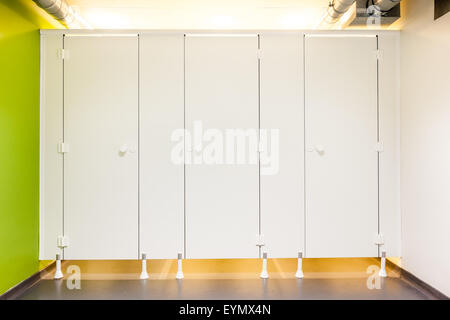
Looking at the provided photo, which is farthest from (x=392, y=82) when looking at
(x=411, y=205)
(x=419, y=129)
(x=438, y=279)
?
(x=438, y=279)

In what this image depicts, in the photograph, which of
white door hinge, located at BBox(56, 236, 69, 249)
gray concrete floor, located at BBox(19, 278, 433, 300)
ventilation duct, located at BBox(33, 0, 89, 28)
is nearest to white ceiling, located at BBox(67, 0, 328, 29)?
ventilation duct, located at BBox(33, 0, 89, 28)

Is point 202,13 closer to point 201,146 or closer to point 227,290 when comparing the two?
point 201,146

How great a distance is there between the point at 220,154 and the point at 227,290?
1158mm

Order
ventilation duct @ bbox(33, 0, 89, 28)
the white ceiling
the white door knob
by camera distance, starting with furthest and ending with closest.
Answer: the white ceiling, the white door knob, ventilation duct @ bbox(33, 0, 89, 28)

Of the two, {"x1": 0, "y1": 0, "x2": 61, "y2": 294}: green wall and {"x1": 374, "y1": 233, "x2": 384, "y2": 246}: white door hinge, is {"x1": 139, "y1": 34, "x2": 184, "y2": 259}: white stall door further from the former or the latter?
{"x1": 374, "y1": 233, "x2": 384, "y2": 246}: white door hinge

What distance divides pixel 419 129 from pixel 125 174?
2574 millimetres

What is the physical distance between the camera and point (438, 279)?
2.42m

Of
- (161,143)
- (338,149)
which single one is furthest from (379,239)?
(161,143)

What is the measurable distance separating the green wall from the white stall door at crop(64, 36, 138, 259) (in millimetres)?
267

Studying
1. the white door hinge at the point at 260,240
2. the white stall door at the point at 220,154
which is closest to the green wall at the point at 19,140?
the white stall door at the point at 220,154

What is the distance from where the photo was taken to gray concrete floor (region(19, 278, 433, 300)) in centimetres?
246

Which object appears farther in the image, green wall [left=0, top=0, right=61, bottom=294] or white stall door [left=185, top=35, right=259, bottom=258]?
white stall door [left=185, top=35, right=259, bottom=258]

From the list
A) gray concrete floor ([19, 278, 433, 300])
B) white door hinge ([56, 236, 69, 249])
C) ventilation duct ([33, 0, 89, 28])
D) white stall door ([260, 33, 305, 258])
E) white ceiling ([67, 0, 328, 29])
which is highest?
white ceiling ([67, 0, 328, 29])
